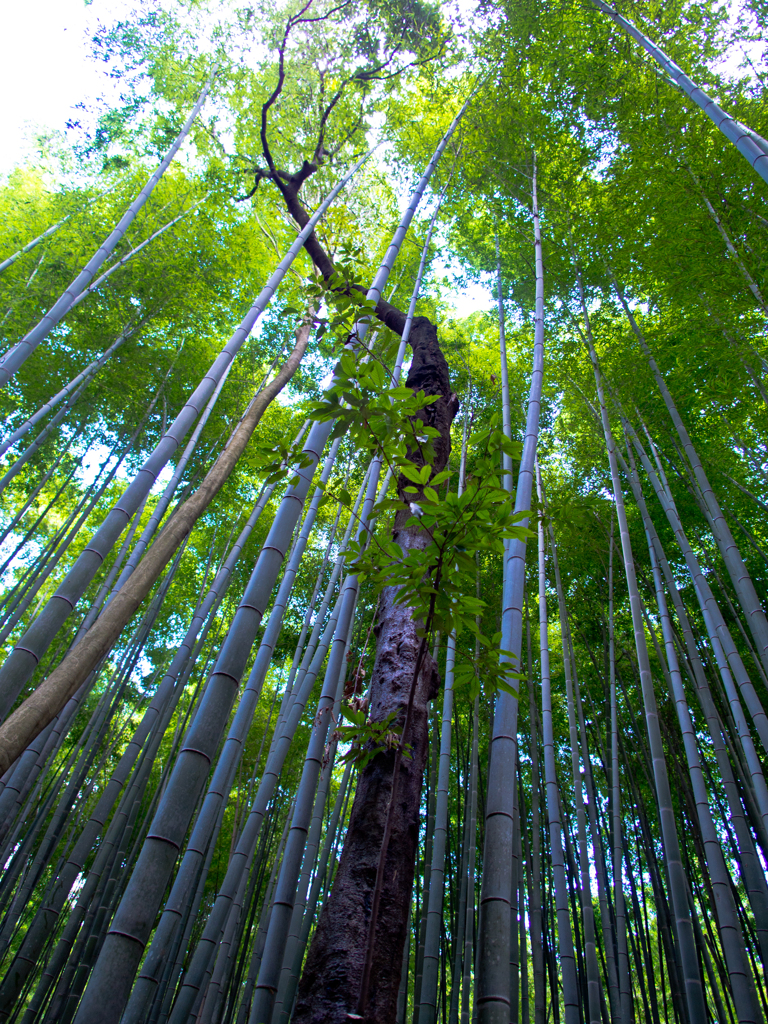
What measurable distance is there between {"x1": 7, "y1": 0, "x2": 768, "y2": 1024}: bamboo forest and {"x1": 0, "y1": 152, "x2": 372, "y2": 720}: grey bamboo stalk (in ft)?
0.07

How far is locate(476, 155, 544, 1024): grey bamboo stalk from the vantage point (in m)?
0.91

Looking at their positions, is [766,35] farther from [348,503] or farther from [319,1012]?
[319,1012]

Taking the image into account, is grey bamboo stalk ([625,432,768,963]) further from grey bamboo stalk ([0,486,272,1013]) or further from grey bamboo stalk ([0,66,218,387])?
grey bamboo stalk ([0,66,218,387])

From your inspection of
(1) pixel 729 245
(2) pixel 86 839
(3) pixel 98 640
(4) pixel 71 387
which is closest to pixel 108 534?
(3) pixel 98 640

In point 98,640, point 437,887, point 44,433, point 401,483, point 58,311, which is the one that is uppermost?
point 44,433

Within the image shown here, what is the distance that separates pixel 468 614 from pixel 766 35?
4.34 meters

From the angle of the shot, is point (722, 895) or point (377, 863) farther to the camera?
point (722, 895)

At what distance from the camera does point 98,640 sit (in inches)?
74.4

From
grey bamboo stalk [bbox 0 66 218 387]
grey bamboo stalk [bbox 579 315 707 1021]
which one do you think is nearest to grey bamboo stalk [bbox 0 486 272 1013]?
grey bamboo stalk [bbox 0 66 218 387]

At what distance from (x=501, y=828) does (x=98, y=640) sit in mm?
1496

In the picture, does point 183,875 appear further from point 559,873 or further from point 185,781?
point 559,873

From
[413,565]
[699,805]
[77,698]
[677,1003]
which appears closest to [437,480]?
[413,565]

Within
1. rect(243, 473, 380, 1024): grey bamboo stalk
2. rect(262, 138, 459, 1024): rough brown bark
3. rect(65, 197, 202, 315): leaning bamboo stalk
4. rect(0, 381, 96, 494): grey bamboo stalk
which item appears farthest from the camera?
rect(65, 197, 202, 315): leaning bamboo stalk

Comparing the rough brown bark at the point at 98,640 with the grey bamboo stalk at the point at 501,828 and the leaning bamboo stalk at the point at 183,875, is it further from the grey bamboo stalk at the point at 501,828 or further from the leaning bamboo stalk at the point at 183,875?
the grey bamboo stalk at the point at 501,828
